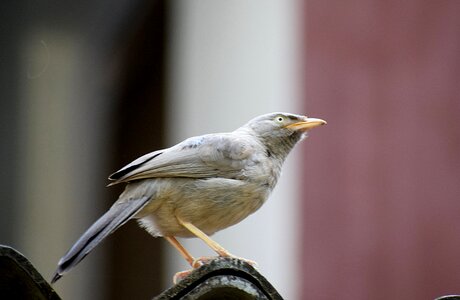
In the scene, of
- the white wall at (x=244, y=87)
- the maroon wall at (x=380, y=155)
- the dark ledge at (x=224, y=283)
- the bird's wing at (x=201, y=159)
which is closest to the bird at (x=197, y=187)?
the bird's wing at (x=201, y=159)

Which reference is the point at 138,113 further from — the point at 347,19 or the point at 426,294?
the point at 426,294

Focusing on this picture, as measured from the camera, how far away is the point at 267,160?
4570 millimetres

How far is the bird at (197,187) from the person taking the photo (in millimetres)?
4219

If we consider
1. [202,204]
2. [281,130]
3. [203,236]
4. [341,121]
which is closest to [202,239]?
[203,236]

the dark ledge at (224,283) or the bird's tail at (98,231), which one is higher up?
the bird's tail at (98,231)

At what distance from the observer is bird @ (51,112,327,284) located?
4.22m

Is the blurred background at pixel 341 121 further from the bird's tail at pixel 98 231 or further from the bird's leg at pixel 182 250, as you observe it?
the bird's tail at pixel 98 231

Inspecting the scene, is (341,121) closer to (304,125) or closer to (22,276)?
(304,125)

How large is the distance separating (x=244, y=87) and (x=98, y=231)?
4459mm

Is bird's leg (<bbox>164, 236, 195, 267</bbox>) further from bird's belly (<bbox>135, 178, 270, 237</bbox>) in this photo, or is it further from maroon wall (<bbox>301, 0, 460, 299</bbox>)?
maroon wall (<bbox>301, 0, 460, 299</bbox>)

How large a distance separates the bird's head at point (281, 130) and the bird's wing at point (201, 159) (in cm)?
10

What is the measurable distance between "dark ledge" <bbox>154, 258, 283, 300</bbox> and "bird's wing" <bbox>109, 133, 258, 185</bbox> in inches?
32.9

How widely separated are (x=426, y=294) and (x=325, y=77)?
→ 168 cm

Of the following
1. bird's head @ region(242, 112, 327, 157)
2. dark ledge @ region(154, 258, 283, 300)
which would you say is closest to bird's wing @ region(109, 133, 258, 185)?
bird's head @ region(242, 112, 327, 157)
